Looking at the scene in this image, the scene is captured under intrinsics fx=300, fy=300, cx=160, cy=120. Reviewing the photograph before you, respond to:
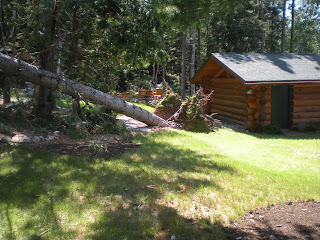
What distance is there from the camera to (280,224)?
4.41 meters

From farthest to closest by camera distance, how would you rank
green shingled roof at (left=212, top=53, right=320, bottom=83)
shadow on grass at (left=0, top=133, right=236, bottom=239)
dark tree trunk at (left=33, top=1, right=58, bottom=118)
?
green shingled roof at (left=212, top=53, right=320, bottom=83)
dark tree trunk at (left=33, top=1, right=58, bottom=118)
shadow on grass at (left=0, top=133, right=236, bottom=239)

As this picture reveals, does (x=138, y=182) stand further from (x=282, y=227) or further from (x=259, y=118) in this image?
(x=259, y=118)

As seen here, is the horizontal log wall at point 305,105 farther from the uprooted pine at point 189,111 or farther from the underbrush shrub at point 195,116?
the underbrush shrub at point 195,116

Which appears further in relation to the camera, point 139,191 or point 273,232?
point 139,191

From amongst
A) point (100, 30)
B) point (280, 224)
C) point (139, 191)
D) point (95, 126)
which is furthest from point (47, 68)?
point (280, 224)

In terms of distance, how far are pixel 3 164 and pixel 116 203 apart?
258 cm

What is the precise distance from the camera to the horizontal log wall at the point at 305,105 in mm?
14555

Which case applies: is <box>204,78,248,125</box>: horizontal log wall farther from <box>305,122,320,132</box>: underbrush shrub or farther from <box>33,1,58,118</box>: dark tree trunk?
<box>33,1,58,118</box>: dark tree trunk

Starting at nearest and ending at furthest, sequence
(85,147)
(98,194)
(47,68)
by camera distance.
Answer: (98,194)
(85,147)
(47,68)

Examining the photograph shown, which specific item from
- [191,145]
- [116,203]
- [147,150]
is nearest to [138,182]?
[116,203]

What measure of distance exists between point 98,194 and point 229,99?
12.1m

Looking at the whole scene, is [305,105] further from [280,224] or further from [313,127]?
[280,224]

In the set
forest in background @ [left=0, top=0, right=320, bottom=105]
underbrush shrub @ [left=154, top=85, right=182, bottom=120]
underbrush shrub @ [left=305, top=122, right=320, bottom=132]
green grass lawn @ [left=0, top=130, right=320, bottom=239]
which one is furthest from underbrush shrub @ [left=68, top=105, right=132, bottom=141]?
underbrush shrub @ [left=305, top=122, right=320, bottom=132]

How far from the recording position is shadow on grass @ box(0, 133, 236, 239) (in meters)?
3.96
